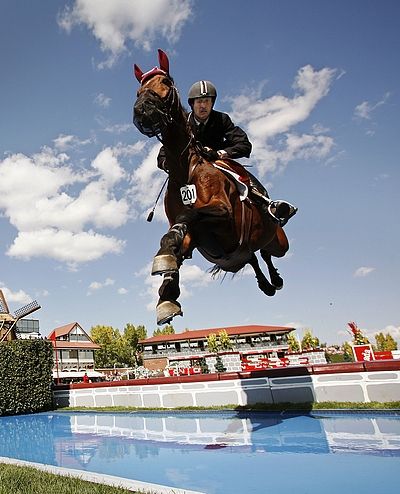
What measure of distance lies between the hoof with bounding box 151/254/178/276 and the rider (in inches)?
48.5

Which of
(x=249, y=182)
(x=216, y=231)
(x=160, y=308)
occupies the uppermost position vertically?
→ (x=249, y=182)

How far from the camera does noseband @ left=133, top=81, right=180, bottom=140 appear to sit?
298cm

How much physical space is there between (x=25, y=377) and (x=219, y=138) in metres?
16.2

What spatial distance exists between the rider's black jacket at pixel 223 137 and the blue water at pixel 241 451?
3176mm

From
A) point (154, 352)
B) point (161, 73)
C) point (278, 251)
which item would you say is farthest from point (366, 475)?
point (154, 352)

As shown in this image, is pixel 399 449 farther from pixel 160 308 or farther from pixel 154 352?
pixel 154 352

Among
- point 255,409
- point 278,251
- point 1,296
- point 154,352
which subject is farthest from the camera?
point 154,352

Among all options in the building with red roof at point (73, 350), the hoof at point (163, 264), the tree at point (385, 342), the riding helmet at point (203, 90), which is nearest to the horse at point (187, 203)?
the hoof at point (163, 264)

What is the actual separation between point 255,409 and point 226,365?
7.55m

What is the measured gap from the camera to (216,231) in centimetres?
337

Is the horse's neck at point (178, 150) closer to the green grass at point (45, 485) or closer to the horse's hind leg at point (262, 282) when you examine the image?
the horse's hind leg at point (262, 282)

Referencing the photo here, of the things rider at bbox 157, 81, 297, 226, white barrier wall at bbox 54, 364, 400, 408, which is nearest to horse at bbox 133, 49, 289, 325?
rider at bbox 157, 81, 297, 226

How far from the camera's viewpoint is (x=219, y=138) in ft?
13.7

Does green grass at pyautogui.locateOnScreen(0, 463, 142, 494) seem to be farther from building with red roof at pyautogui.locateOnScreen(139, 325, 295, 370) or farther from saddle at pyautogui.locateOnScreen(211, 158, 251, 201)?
building with red roof at pyautogui.locateOnScreen(139, 325, 295, 370)
